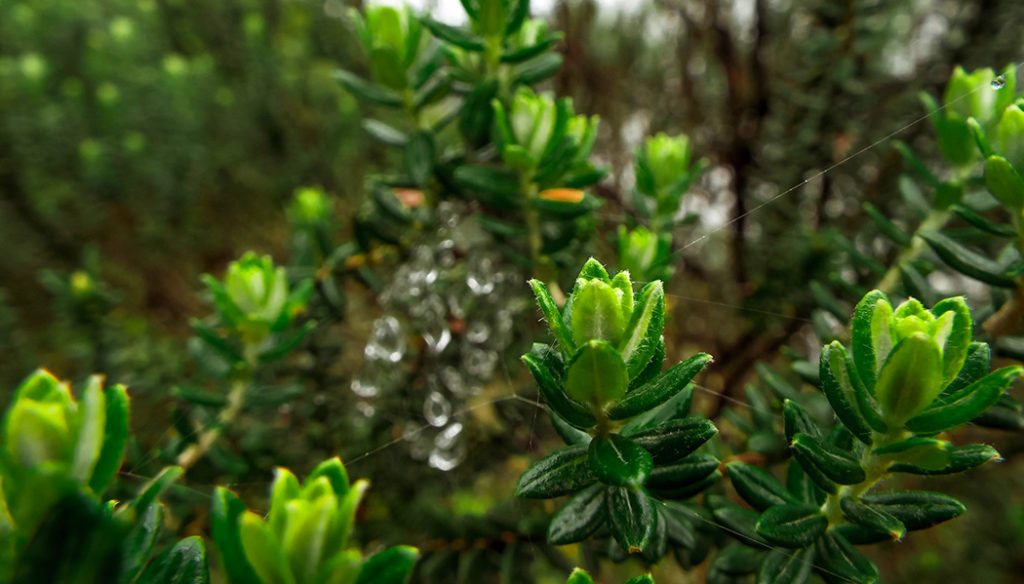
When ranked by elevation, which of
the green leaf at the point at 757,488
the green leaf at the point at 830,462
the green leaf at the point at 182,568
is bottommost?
the green leaf at the point at 757,488

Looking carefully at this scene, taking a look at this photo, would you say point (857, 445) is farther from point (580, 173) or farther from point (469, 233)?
point (469, 233)

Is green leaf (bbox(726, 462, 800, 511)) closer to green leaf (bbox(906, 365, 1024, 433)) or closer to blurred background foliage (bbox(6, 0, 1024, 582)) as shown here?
green leaf (bbox(906, 365, 1024, 433))

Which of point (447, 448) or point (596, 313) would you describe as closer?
point (596, 313)

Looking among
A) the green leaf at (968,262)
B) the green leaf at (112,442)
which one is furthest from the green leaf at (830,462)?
the green leaf at (112,442)

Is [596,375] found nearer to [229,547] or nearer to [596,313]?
[596,313]

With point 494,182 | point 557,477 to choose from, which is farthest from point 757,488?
point 494,182

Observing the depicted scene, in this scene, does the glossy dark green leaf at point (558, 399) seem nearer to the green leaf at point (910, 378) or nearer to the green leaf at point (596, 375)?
the green leaf at point (596, 375)

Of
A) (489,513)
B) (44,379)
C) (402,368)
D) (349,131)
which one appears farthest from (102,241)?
(44,379)

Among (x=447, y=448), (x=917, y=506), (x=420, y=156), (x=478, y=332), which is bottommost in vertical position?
(x=447, y=448)
